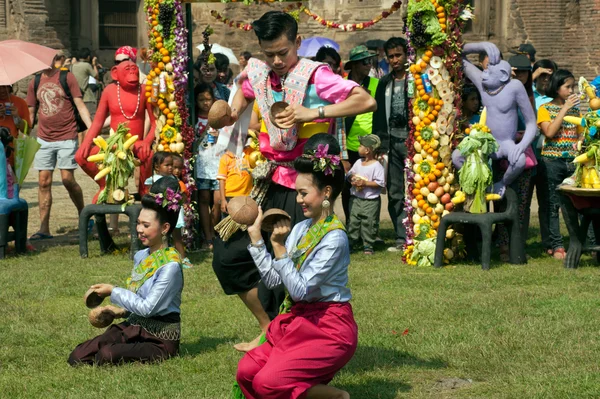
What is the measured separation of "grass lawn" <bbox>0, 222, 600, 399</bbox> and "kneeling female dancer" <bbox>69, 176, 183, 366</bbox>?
0.12m

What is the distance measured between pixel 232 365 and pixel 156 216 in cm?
97

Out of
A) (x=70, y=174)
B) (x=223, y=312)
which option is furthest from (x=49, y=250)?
(x=223, y=312)

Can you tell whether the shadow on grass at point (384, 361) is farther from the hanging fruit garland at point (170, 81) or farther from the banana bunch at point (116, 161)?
the hanging fruit garland at point (170, 81)

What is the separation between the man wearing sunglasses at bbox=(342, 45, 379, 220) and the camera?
1159cm

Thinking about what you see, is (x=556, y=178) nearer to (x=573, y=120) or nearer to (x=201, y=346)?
(x=573, y=120)

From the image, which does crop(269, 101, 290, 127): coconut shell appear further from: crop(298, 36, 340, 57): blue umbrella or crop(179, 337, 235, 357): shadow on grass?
crop(298, 36, 340, 57): blue umbrella

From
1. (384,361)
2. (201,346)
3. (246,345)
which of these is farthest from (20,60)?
(384,361)

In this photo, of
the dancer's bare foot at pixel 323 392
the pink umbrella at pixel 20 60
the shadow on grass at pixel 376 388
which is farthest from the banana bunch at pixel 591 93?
the dancer's bare foot at pixel 323 392

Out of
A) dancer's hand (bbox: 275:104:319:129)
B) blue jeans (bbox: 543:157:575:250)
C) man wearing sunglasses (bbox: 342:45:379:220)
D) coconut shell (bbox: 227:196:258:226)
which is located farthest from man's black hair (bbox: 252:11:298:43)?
man wearing sunglasses (bbox: 342:45:379:220)

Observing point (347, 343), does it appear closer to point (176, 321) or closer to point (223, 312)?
point (176, 321)

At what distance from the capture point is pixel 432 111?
10.1 metres

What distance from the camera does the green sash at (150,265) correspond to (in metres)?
6.49

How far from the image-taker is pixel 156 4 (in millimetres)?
10852

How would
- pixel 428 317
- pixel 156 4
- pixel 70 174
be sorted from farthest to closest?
pixel 70 174 < pixel 156 4 < pixel 428 317
